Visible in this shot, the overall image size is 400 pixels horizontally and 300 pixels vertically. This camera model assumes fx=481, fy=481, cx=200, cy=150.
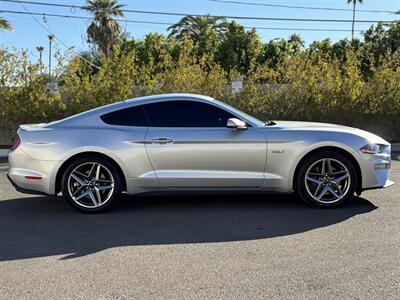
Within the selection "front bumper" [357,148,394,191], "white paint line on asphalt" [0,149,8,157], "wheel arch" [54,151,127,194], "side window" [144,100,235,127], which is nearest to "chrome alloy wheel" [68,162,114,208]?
"wheel arch" [54,151,127,194]

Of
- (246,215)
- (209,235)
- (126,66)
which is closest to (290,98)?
(126,66)

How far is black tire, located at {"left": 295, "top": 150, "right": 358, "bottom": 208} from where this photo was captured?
623cm

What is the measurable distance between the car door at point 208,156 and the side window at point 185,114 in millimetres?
91

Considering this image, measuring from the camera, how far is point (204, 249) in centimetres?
486

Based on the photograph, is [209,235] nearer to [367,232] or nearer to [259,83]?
[367,232]

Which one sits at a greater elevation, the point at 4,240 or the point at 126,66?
the point at 126,66

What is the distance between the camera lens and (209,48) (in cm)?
3425

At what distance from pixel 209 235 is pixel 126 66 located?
9.97 metres

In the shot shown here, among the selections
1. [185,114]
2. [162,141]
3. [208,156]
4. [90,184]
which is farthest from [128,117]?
[208,156]

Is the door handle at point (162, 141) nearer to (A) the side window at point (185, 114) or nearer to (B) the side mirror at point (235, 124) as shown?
(A) the side window at point (185, 114)

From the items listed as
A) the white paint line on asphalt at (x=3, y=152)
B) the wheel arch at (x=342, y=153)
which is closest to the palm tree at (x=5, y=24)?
the white paint line on asphalt at (x=3, y=152)

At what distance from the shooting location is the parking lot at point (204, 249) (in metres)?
3.91

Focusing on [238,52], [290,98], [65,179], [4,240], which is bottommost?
[4,240]

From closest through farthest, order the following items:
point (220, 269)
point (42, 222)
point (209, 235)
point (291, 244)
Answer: point (220, 269), point (291, 244), point (209, 235), point (42, 222)
